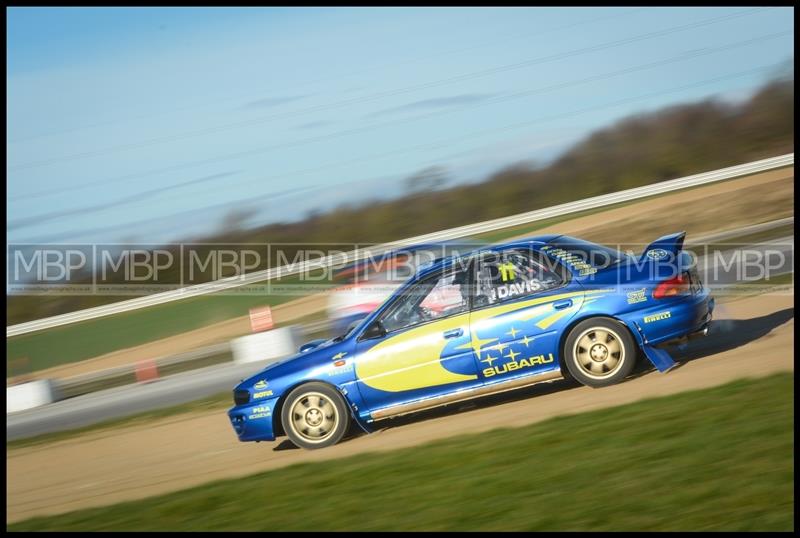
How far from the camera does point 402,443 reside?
7801 millimetres

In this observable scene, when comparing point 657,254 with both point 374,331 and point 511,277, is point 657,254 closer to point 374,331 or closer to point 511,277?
point 511,277

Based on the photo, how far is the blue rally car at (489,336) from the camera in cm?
790

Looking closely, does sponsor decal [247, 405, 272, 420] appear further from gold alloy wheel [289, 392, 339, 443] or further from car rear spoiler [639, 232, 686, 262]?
car rear spoiler [639, 232, 686, 262]

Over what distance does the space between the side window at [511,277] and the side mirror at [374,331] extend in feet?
3.06

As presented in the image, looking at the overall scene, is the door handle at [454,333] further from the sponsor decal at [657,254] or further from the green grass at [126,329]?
the green grass at [126,329]

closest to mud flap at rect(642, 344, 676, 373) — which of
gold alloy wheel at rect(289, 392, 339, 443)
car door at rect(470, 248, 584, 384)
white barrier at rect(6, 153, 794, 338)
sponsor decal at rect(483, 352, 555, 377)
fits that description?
car door at rect(470, 248, 584, 384)

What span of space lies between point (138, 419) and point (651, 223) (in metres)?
16.2

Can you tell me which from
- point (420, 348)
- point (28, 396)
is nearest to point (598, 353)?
point (420, 348)

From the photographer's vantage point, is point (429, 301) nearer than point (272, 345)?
Yes

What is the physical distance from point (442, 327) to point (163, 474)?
10.3ft

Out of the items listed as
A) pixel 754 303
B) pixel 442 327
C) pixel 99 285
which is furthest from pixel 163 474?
pixel 99 285

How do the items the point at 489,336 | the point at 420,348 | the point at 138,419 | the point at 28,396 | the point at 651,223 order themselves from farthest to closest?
the point at 651,223 → the point at 28,396 → the point at 138,419 → the point at 420,348 → the point at 489,336

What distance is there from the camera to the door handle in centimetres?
805

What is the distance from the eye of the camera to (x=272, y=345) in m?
15.2
